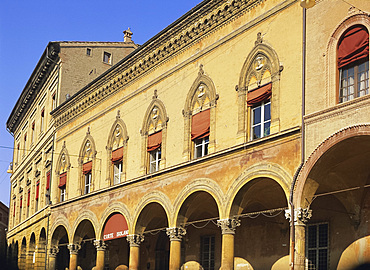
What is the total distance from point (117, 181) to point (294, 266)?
1380 cm

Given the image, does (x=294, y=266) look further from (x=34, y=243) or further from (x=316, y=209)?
(x=34, y=243)

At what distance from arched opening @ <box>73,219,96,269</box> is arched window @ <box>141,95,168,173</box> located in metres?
7.48

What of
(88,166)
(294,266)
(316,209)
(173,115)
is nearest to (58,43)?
(88,166)

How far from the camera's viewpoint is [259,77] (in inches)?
790

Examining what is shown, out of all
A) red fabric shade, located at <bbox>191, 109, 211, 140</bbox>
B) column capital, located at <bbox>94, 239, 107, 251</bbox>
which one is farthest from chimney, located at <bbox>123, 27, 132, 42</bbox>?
red fabric shade, located at <bbox>191, 109, 211, 140</bbox>

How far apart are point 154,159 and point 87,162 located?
275 inches

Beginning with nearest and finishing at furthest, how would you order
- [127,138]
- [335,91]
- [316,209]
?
[335,91], [316,209], [127,138]

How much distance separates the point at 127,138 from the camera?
2812 cm

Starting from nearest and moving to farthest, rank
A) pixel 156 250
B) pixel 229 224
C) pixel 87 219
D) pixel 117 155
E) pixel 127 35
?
pixel 229 224 → pixel 117 155 → pixel 156 250 → pixel 87 219 → pixel 127 35

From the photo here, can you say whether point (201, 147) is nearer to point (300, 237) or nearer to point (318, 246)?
point (318, 246)

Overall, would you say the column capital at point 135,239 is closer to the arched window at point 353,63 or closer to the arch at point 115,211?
the arch at point 115,211

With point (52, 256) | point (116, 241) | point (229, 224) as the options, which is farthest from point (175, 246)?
point (52, 256)

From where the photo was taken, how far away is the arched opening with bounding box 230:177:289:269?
20.3 metres

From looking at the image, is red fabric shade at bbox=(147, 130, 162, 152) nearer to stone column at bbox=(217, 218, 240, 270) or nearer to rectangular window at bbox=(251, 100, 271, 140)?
rectangular window at bbox=(251, 100, 271, 140)
